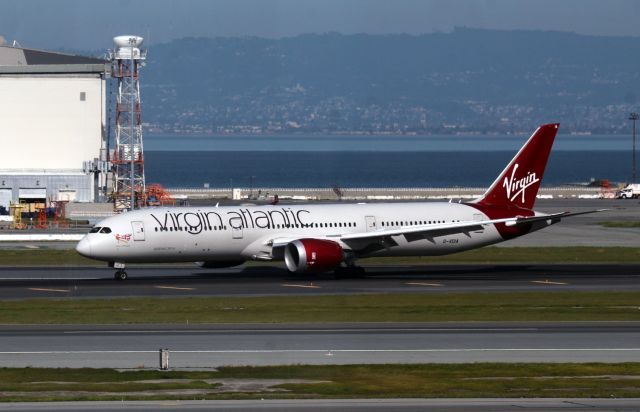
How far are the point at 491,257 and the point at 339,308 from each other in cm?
2569

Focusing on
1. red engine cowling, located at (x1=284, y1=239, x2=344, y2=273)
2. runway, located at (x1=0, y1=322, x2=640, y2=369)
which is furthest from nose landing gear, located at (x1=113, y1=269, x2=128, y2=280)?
runway, located at (x1=0, y1=322, x2=640, y2=369)

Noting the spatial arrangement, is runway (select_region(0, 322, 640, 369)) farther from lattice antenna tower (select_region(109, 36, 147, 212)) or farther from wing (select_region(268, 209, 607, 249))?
lattice antenna tower (select_region(109, 36, 147, 212))

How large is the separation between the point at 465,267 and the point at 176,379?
35.9 metres

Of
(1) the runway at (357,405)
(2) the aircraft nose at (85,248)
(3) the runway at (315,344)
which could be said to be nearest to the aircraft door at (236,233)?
(2) the aircraft nose at (85,248)

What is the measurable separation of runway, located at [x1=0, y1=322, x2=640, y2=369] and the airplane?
15.4m

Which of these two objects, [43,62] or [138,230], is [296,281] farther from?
[43,62]

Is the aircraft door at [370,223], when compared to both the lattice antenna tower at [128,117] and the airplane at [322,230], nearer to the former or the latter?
the airplane at [322,230]

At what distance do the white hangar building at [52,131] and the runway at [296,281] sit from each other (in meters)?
50.2

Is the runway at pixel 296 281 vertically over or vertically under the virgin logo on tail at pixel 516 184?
under

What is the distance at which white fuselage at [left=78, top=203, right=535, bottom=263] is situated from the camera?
5659 centimetres

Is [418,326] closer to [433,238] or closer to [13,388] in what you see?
[13,388]

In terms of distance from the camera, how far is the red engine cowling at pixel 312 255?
5612cm

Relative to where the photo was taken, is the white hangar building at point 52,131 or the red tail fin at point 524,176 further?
the white hangar building at point 52,131

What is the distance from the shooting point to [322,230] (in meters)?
59.6
